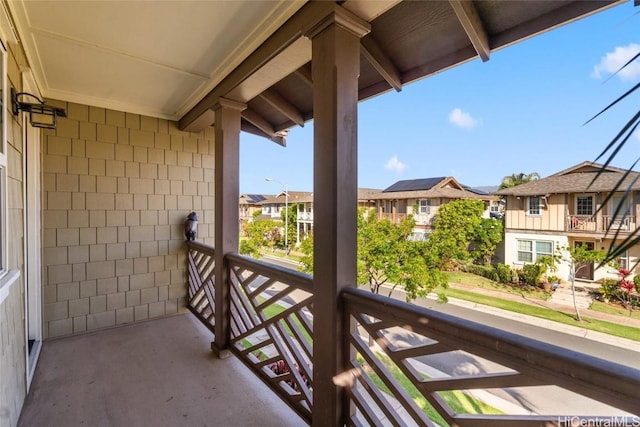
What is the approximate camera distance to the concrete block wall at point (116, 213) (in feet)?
10.4

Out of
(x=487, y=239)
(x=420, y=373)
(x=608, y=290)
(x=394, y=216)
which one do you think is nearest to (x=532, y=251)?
(x=608, y=290)

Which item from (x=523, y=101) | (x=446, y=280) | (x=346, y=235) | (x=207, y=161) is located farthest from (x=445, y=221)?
(x=346, y=235)

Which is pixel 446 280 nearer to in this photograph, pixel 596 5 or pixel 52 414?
pixel 596 5

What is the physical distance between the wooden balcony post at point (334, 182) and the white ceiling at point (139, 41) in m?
0.38

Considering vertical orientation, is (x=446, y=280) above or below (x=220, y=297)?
below

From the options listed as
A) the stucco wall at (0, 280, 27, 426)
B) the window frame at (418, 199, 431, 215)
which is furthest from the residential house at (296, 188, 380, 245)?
the stucco wall at (0, 280, 27, 426)

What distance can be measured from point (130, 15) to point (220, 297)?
91.9 inches

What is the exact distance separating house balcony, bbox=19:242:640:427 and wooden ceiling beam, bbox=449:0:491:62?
152cm

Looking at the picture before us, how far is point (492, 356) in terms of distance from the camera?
1.04 metres

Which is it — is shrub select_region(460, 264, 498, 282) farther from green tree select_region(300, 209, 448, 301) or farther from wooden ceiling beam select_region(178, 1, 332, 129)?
wooden ceiling beam select_region(178, 1, 332, 129)

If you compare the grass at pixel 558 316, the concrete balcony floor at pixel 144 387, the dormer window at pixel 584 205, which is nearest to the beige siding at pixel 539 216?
the dormer window at pixel 584 205

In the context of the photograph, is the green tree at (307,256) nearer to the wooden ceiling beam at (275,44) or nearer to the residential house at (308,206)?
the residential house at (308,206)

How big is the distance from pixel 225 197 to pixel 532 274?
3939mm

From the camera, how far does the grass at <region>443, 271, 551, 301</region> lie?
3985mm
